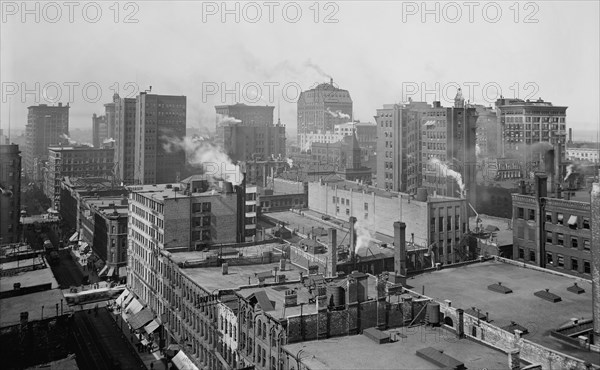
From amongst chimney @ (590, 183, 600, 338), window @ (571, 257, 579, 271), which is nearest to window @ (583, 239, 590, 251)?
window @ (571, 257, 579, 271)

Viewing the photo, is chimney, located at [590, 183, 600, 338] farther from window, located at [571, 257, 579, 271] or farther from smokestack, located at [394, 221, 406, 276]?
window, located at [571, 257, 579, 271]

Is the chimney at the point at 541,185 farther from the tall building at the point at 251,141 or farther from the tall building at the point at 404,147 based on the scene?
the tall building at the point at 251,141

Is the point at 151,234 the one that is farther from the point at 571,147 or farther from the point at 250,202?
the point at 571,147

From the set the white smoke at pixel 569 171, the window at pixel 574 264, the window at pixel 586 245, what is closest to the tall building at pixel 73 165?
the white smoke at pixel 569 171

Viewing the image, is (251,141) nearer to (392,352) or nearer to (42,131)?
(42,131)

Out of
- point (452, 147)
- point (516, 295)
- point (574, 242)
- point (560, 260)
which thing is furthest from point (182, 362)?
point (452, 147)

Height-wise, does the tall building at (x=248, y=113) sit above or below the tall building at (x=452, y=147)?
above
